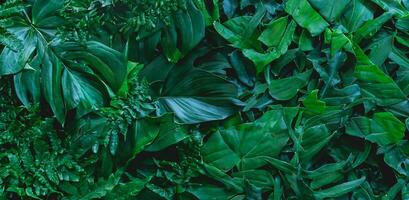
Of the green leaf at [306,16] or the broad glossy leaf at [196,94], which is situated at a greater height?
the green leaf at [306,16]

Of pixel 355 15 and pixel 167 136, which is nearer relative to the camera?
pixel 167 136

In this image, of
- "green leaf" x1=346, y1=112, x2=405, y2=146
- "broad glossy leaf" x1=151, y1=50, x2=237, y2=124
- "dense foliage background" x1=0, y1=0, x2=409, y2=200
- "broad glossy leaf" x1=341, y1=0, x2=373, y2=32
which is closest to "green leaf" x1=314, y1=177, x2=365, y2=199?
"dense foliage background" x1=0, y1=0, x2=409, y2=200

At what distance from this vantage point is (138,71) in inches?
69.9

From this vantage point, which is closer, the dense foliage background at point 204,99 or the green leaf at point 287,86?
the dense foliage background at point 204,99

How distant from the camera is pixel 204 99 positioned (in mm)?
1830

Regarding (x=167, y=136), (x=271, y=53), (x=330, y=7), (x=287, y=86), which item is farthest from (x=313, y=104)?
(x=167, y=136)

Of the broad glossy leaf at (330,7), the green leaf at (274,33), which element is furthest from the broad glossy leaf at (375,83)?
the green leaf at (274,33)

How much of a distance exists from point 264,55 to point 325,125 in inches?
12.1

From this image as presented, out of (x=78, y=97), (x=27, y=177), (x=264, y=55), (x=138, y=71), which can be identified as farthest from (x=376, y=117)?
(x=27, y=177)

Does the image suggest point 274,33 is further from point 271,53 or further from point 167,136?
point 167,136

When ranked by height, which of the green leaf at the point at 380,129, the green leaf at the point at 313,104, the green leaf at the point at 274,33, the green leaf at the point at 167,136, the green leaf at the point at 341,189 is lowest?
the green leaf at the point at 341,189

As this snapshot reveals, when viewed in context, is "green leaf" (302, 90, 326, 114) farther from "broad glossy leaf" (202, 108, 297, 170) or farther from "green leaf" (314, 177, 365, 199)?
"green leaf" (314, 177, 365, 199)

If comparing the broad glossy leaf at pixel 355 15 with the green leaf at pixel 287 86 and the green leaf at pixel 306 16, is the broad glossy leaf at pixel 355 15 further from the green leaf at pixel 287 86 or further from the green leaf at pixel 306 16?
the green leaf at pixel 287 86

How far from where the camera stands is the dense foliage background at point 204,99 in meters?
1.71
